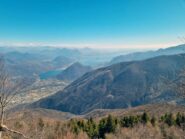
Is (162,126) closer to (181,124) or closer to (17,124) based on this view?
(181,124)

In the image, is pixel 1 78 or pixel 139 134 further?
pixel 139 134

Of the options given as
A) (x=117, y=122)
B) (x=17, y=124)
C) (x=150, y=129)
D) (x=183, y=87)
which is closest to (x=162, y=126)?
(x=150, y=129)

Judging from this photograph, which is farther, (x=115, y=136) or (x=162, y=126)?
(x=162, y=126)

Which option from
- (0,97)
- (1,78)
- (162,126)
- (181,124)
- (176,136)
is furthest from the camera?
(162,126)

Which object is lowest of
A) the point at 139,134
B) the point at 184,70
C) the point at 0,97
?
the point at 139,134

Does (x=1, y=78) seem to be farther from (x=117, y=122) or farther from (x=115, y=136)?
(x=117, y=122)

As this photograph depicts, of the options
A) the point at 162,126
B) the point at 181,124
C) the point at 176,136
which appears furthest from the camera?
the point at 162,126

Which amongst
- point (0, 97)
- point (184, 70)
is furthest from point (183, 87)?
point (0, 97)

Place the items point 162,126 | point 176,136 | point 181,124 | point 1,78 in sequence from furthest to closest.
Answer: point 162,126 → point 181,124 → point 176,136 → point 1,78

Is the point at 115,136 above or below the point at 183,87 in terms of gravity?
below
